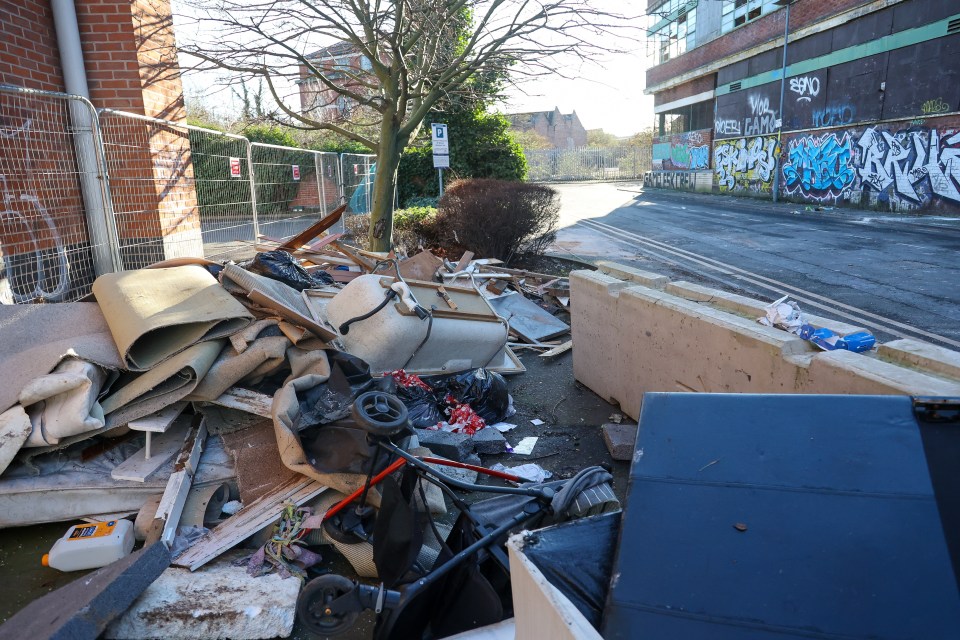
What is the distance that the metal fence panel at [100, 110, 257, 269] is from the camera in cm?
633

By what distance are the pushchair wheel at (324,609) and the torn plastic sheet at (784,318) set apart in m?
2.85

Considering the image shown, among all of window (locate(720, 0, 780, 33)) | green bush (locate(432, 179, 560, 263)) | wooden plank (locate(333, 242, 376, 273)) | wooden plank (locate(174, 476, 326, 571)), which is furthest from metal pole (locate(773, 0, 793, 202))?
wooden plank (locate(174, 476, 326, 571))

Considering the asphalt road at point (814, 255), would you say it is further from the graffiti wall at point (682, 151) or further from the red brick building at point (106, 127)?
the graffiti wall at point (682, 151)

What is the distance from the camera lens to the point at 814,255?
1175 cm

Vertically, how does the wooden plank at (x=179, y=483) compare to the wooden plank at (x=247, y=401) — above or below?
below

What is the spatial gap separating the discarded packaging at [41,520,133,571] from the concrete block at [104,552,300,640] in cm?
37

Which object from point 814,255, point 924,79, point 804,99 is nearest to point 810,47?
point 804,99

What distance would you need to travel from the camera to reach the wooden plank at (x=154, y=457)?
3.44 meters

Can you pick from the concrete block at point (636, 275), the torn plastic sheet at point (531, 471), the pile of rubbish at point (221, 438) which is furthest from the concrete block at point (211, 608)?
the concrete block at point (636, 275)

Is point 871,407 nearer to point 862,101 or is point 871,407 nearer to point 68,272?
point 68,272

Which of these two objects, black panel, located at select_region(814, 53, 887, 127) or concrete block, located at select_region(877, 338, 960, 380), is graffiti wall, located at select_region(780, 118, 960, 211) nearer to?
black panel, located at select_region(814, 53, 887, 127)

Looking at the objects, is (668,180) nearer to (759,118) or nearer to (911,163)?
(759,118)

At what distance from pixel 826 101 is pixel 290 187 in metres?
21.5

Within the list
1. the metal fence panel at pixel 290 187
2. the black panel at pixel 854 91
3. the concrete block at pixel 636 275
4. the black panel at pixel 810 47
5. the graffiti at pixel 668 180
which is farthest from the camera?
the graffiti at pixel 668 180
